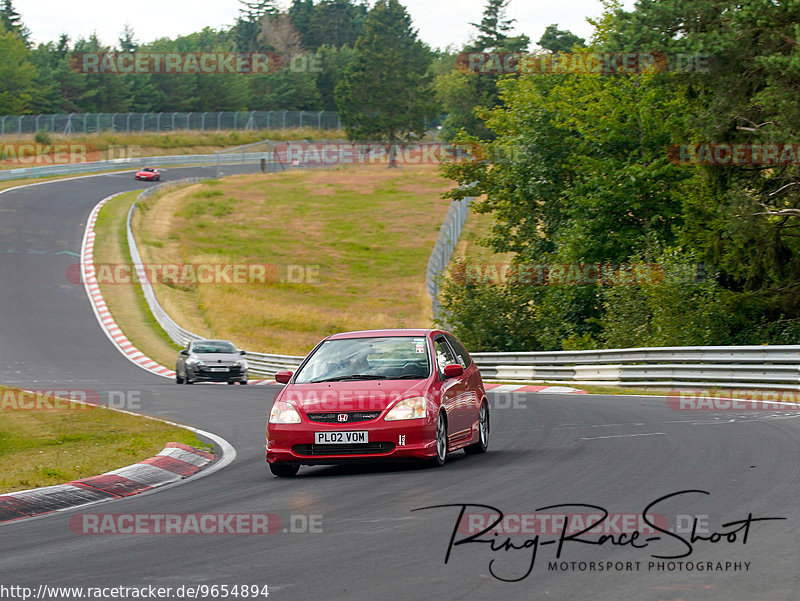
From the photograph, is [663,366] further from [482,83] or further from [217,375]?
[482,83]

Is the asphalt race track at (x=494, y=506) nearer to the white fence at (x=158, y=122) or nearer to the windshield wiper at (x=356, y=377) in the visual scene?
the windshield wiper at (x=356, y=377)

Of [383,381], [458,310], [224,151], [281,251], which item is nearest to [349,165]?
[224,151]

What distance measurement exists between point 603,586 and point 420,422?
4844 mm

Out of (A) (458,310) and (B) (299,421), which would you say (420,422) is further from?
(A) (458,310)

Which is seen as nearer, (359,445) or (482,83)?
(359,445)

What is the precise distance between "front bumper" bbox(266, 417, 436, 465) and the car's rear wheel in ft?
0.33

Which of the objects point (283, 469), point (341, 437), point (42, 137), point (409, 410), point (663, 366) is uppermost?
point (42, 137)

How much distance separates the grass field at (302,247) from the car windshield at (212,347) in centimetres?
541

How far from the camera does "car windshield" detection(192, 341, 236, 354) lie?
31.5m

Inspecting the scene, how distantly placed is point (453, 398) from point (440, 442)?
678 millimetres

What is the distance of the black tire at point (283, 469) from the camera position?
10602mm

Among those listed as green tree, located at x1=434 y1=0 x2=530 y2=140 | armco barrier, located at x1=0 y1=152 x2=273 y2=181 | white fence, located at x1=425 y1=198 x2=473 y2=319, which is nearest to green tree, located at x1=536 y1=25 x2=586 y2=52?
green tree, located at x1=434 y1=0 x2=530 y2=140

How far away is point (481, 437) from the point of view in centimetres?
1206

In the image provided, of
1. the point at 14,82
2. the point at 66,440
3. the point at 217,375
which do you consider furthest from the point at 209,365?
the point at 14,82
